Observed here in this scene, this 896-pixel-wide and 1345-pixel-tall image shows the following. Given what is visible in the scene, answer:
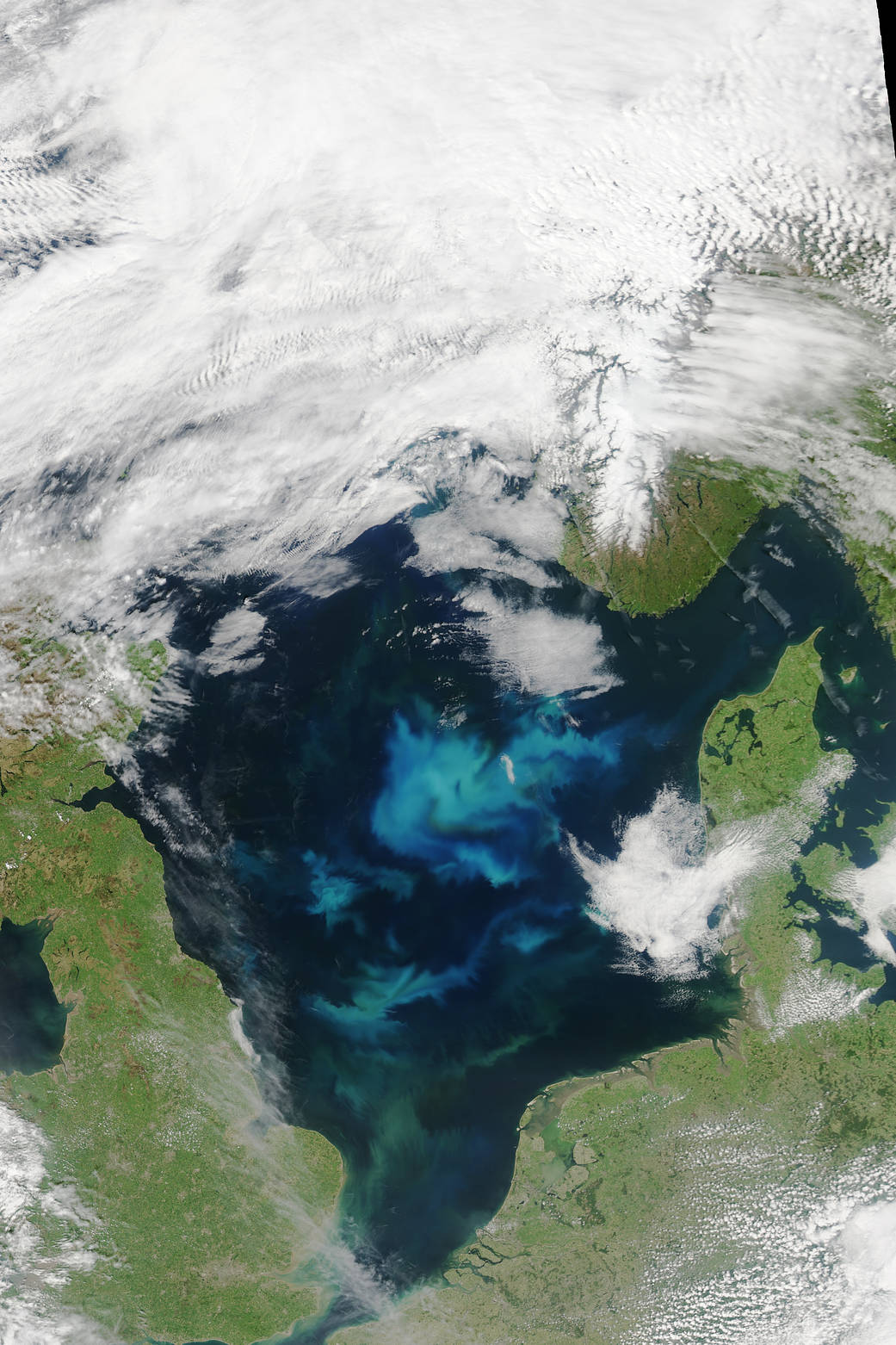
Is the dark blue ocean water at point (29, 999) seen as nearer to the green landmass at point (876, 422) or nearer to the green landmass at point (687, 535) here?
the green landmass at point (687, 535)

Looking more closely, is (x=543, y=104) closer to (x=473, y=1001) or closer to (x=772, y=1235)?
(x=473, y=1001)

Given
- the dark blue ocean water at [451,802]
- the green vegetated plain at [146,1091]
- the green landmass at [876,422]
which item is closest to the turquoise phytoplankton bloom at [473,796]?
the dark blue ocean water at [451,802]

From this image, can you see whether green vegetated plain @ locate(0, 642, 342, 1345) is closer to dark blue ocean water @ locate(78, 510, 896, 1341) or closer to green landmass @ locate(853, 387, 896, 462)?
dark blue ocean water @ locate(78, 510, 896, 1341)

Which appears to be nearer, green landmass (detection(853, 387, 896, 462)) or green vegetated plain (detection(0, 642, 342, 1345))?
green landmass (detection(853, 387, 896, 462))

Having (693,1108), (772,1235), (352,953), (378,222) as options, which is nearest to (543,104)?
(378,222)

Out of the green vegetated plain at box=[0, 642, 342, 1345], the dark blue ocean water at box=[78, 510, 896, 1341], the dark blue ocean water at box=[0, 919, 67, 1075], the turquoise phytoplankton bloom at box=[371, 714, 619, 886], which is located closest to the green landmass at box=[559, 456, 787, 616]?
the dark blue ocean water at box=[78, 510, 896, 1341]

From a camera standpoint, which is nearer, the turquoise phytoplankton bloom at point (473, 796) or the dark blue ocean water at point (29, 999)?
the turquoise phytoplankton bloom at point (473, 796)

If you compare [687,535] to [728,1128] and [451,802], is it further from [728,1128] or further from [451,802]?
[728,1128]

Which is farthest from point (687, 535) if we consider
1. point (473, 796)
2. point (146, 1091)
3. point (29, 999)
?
point (29, 999)
